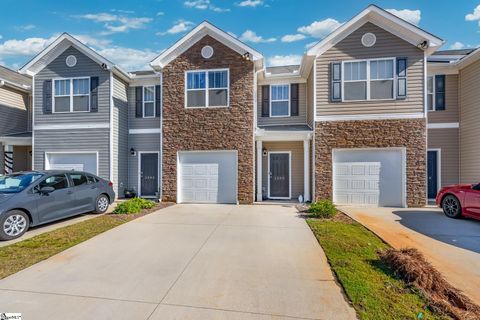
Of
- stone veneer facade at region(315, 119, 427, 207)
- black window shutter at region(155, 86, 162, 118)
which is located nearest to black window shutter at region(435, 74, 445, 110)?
stone veneer facade at region(315, 119, 427, 207)

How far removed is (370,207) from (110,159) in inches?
446

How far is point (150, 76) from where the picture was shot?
41.3ft

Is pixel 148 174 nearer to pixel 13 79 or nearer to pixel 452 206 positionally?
pixel 13 79

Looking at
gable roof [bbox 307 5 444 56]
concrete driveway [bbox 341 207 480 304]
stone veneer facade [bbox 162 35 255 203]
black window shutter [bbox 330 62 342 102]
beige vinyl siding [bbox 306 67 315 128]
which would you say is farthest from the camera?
beige vinyl siding [bbox 306 67 315 128]

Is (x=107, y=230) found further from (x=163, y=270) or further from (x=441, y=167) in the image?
(x=441, y=167)

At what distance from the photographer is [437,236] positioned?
6.18 metres

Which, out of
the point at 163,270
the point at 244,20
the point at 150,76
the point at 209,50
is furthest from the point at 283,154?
the point at 163,270

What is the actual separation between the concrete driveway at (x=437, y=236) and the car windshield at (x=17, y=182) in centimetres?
901

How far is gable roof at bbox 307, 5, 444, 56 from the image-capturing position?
9.59 meters

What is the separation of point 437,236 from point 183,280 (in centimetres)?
610

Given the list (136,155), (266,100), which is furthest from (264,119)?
(136,155)

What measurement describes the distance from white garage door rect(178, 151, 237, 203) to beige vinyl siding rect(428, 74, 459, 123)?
911cm

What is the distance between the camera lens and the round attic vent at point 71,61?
467 inches

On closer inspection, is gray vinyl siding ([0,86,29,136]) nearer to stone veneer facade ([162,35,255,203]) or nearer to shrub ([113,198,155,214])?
stone veneer facade ([162,35,255,203])
